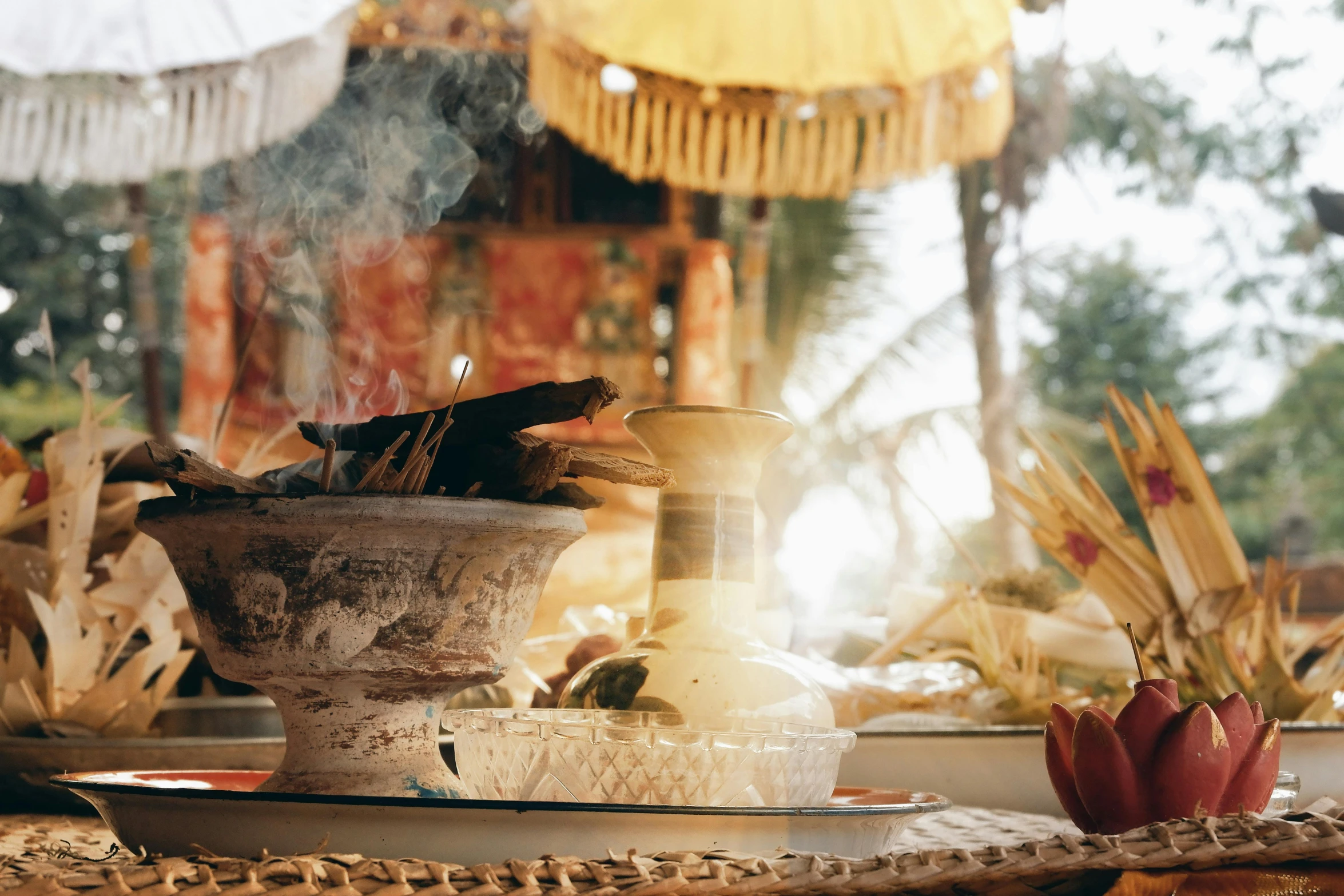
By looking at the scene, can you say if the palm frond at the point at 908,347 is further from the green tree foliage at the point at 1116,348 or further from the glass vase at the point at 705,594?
the glass vase at the point at 705,594

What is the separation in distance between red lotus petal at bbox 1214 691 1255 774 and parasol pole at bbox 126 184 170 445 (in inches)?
146

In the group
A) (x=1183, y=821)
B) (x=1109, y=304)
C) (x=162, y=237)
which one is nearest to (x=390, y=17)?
(x=1183, y=821)

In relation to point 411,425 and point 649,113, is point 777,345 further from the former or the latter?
point 411,425

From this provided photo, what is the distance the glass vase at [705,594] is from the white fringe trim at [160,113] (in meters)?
2.79

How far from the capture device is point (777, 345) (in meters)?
11.4

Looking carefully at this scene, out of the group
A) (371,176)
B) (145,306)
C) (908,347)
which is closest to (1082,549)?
(145,306)

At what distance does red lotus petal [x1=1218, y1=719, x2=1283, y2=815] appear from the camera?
0.78 meters

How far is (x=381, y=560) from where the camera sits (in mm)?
740

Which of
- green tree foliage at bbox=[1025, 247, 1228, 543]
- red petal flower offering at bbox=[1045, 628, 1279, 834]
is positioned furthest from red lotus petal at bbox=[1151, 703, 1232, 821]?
green tree foliage at bbox=[1025, 247, 1228, 543]

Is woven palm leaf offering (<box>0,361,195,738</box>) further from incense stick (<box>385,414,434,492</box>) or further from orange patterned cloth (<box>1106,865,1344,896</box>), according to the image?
orange patterned cloth (<box>1106,865,1344,896</box>)

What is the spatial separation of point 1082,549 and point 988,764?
41 cm

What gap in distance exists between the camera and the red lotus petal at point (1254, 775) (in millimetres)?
782

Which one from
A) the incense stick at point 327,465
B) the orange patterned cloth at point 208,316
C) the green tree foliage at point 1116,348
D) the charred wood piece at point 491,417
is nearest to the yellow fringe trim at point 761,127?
the charred wood piece at point 491,417

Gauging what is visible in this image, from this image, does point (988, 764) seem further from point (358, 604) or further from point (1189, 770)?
point (358, 604)
